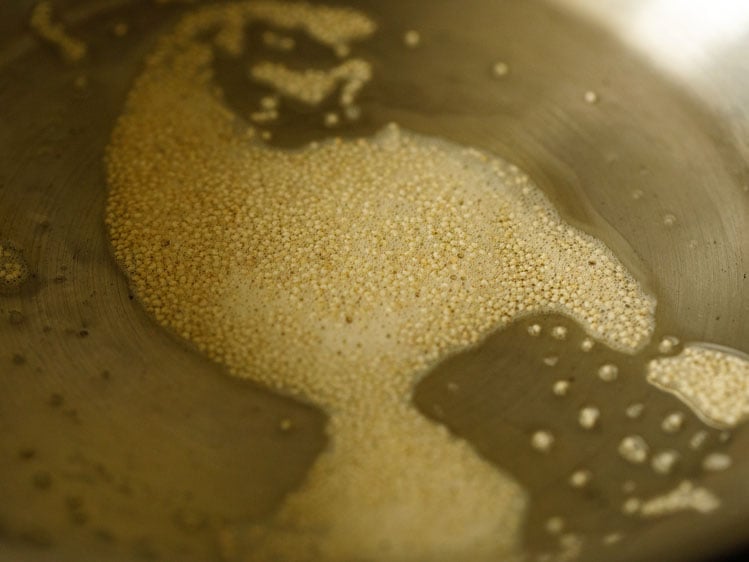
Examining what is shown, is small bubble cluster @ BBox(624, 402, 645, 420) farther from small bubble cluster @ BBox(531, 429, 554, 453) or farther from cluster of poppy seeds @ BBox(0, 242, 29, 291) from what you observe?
cluster of poppy seeds @ BBox(0, 242, 29, 291)

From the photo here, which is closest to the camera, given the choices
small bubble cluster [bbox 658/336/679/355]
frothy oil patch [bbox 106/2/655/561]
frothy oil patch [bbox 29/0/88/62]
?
frothy oil patch [bbox 106/2/655/561]

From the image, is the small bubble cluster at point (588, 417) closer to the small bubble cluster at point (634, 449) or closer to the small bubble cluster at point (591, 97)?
the small bubble cluster at point (634, 449)

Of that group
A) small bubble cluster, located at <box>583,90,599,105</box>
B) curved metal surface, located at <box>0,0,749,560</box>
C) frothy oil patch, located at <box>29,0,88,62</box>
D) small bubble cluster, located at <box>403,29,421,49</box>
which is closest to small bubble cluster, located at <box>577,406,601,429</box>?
curved metal surface, located at <box>0,0,749,560</box>

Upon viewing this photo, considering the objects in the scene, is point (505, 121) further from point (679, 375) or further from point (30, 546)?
point (30, 546)

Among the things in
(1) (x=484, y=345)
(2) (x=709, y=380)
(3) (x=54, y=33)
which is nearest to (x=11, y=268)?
(3) (x=54, y=33)

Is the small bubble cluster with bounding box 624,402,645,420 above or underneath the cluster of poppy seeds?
above

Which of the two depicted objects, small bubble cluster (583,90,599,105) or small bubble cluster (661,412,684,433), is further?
small bubble cluster (583,90,599,105)

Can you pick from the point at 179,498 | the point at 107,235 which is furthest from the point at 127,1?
the point at 179,498

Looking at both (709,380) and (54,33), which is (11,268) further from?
(709,380)
